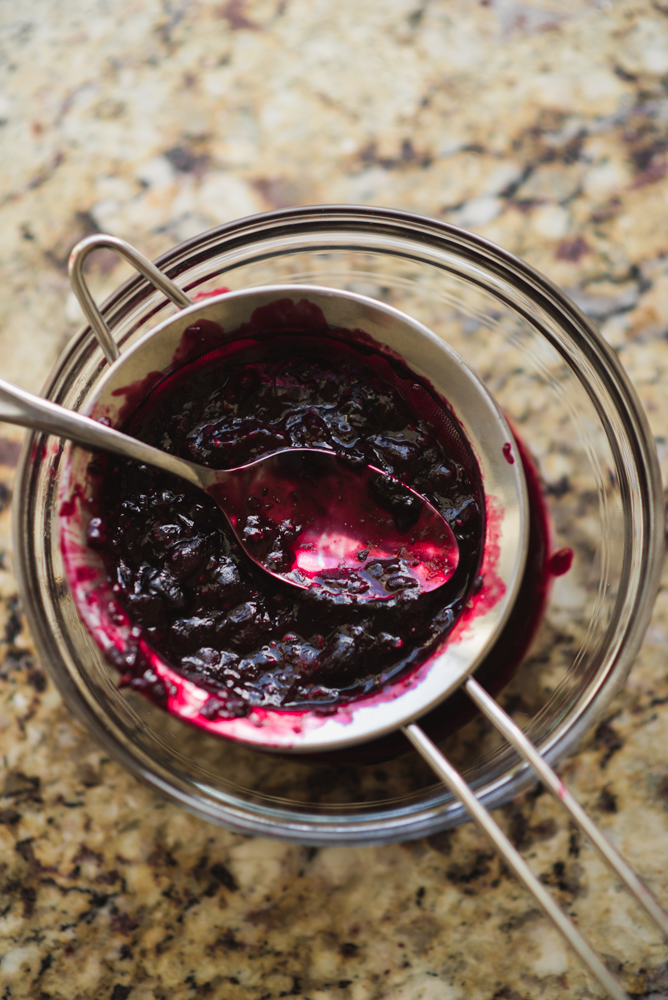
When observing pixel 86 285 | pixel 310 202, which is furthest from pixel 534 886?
pixel 310 202

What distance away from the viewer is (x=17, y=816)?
1575mm

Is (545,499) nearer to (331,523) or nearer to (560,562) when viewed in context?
(560,562)

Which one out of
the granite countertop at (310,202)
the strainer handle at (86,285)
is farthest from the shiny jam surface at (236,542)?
the granite countertop at (310,202)

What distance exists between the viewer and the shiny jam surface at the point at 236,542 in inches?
53.1

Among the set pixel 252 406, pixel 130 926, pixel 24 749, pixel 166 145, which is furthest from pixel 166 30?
pixel 130 926

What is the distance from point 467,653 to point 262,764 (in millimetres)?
580

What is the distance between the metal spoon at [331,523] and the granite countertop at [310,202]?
621mm

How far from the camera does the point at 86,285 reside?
131 cm

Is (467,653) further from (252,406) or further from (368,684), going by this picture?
(252,406)

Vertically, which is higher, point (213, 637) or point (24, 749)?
point (24, 749)

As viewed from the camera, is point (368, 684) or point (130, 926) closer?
point (368, 684)

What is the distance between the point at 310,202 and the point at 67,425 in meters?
0.86

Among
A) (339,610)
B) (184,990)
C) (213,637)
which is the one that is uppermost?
(213,637)

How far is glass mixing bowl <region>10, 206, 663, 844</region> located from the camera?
4.69 ft
